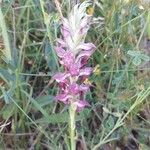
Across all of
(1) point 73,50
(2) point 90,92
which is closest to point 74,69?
(1) point 73,50

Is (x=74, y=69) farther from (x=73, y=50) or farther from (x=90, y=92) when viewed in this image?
(x=90, y=92)

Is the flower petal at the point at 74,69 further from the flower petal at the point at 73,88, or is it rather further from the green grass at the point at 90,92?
the green grass at the point at 90,92

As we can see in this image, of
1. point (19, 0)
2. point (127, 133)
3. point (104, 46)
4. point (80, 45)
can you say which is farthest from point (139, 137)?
point (19, 0)

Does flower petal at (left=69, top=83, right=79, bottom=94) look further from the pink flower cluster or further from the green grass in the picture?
the green grass

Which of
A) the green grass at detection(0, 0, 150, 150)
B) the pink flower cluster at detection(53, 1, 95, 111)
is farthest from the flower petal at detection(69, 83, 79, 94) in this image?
the green grass at detection(0, 0, 150, 150)

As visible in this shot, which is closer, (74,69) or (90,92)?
(74,69)

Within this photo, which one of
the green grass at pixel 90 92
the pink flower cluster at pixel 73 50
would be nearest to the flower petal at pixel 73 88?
the pink flower cluster at pixel 73 50

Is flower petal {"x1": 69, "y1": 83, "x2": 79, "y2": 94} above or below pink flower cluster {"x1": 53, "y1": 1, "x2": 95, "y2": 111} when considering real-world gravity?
below

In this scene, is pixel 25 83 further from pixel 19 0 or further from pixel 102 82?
pixel 19 0
